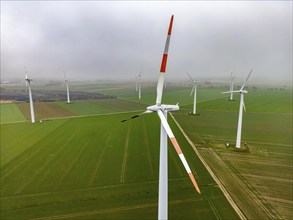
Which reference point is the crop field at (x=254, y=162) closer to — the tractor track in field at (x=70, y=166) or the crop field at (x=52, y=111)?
the tractor track in field at (x=70, y=166)

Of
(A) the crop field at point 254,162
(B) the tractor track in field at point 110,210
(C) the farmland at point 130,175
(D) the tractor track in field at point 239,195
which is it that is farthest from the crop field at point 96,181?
(A) the crop field at point 254,162

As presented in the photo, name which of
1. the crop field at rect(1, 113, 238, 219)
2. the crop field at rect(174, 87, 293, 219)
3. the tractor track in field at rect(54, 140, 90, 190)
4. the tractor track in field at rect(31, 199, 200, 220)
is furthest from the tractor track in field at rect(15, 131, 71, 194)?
the crop field at rect(174, 87, 293, 219)

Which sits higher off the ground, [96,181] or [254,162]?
[254,162]

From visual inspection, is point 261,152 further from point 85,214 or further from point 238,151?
point 85,214

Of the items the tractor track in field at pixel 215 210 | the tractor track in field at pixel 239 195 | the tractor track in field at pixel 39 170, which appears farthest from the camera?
the tractor track in field at pixel 39 170

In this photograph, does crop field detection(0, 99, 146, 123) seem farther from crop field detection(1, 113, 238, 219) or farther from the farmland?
crop field detection(1, 113, 238, 219)

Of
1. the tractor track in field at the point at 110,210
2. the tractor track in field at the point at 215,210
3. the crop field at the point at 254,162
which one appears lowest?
the tractor track in field at the point at 110,210

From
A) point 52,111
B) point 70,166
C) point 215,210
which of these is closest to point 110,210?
point 215,210

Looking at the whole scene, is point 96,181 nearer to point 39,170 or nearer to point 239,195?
point 39,170

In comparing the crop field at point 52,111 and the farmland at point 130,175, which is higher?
the crop field at point 52,111
